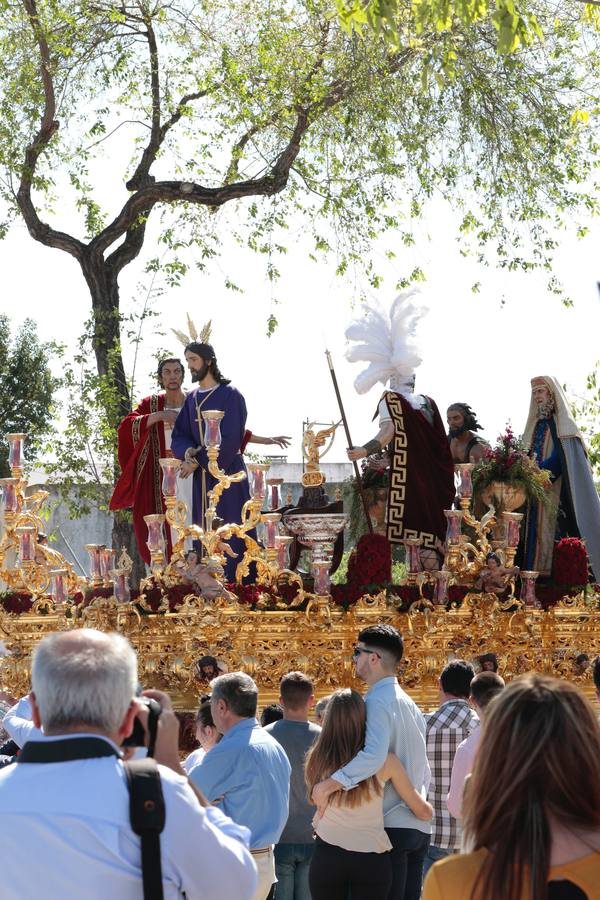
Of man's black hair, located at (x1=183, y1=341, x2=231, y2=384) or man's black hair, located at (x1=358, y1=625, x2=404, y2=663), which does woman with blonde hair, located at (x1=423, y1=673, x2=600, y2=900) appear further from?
man's black hair, located at (x1=183, y1=341, x2=231, y2=384)

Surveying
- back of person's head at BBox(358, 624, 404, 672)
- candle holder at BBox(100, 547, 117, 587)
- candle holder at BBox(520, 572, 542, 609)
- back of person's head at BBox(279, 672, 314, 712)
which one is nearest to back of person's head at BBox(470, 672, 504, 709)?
back of person's head at BBox(358, 624, 404, 672)

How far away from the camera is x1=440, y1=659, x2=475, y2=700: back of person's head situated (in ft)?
21.5

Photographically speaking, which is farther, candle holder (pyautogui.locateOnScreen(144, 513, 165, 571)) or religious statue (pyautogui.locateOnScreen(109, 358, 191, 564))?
religious statue (pyautogui.locateOnScreen(109, 358, 191, 564))

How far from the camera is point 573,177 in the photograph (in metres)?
15.9

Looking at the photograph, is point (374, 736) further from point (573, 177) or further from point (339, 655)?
point (573, 177)

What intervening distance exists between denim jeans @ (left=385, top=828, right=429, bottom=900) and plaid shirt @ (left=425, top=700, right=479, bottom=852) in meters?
0.19

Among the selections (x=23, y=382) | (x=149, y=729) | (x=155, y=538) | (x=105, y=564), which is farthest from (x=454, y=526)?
(x=23, y=382)

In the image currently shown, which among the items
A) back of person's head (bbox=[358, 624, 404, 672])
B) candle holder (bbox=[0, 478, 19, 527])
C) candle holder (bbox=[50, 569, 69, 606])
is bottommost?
back of person's head (bbox=[358, 624, 404, 672])

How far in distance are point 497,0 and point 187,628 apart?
176 inches

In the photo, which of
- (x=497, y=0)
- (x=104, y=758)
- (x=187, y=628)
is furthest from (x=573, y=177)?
(x=104, y=758)

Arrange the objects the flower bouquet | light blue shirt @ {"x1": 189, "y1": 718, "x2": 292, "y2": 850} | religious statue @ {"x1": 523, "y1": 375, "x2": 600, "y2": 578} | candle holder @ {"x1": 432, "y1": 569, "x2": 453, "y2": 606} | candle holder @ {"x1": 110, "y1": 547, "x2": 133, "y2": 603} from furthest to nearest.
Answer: religious statue @ {"x1": 523, "y1": 375, "x2": 600, "y2": 578} < the flower bouquet < candle holder @ {"x1": 432, "y1": 569, "x2": 453, "y2": 606} < candle holder @ {"x1": 110, "y1": 547, "x2": 133, "y2": 603} < light blue shirt @ {"x1": 189, "y1": 718, "x2": 292, "y2": 850}

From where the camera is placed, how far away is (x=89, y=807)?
292 cm

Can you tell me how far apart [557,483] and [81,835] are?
869 cm

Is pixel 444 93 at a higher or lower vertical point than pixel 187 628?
higher
